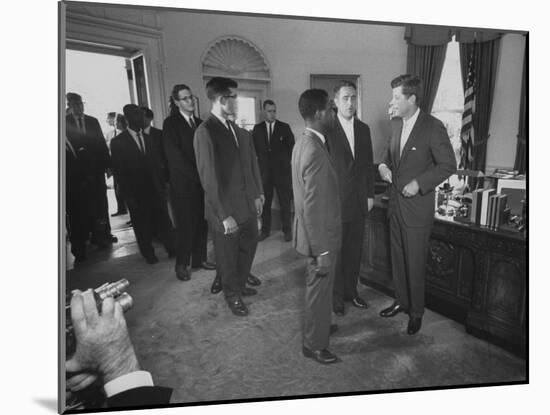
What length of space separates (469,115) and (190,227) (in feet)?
4.87

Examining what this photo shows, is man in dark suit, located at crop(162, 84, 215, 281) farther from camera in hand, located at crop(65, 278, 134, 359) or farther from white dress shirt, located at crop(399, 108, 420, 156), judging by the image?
white dress shirt, located at crop(399, 108, 420, 156)

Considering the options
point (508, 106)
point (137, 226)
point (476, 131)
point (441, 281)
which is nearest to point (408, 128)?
point (476, 131)

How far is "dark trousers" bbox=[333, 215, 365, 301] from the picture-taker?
6.60 feet

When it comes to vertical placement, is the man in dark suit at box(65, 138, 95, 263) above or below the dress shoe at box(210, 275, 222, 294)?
above

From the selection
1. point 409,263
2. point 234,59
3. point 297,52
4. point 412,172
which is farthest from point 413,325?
point 234,59

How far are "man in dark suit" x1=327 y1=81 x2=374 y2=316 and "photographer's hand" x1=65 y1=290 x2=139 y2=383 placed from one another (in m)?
1.05

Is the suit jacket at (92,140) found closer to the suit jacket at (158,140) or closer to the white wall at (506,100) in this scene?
the suit jacket at (158,140)

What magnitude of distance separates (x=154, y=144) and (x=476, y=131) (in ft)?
5.16

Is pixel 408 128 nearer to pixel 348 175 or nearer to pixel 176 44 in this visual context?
pixel 348 175

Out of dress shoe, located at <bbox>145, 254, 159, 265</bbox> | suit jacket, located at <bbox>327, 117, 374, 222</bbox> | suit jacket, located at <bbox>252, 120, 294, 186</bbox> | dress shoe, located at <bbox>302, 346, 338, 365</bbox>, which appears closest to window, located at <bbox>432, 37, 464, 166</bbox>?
suit jacket, located at <bbox>327, 117, 374, 222</bbox>

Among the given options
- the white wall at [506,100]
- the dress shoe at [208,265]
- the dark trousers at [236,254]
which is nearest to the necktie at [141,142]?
the dark trousers at [236,254]

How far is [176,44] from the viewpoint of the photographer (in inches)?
73.9

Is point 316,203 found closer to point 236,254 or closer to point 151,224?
point 236,254

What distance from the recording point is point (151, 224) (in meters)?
1.97
